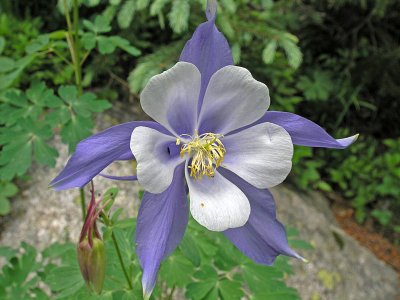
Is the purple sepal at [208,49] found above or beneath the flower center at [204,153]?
above

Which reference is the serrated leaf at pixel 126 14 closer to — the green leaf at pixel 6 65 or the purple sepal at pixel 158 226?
the green leaf at pixel 6 65

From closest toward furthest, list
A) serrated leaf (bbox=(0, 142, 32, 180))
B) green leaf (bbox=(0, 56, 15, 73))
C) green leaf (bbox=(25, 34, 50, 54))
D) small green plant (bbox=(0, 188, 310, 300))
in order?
small green plant (bbox=(0, 188, 310, 300)), serrated leaf (bbox=(0, 142, 32, 180)), green leaf (bbox=(25, 34, 50, 54)), green leaf (bbox=(0, 56, 15, 73))

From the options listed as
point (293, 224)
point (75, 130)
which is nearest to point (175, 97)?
point (75, 130)

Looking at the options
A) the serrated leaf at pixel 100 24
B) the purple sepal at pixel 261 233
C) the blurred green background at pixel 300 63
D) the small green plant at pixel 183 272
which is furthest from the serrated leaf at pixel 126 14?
the purple sepal at pixel 261 233

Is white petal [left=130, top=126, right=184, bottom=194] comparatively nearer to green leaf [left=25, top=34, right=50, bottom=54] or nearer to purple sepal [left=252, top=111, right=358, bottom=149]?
purple sepal [left=252, top=111, right=358, bottom=149]

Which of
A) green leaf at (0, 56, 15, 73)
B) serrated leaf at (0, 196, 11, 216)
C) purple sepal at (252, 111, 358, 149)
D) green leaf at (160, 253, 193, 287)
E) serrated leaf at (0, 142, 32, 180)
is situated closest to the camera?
purple sepal at (252, 111, 358, 149)

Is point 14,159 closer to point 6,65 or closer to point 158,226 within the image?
point 6,65

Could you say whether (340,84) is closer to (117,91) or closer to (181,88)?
(117,91)

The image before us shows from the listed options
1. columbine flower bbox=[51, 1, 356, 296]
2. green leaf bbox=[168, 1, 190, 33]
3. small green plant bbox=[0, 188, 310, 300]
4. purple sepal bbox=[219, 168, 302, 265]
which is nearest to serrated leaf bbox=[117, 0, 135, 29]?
green leaf bbox=[168, 1, 190, 33]
